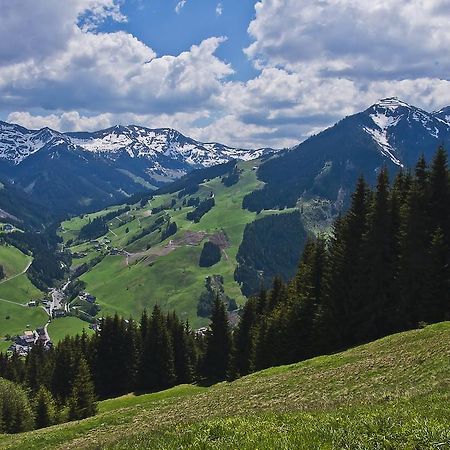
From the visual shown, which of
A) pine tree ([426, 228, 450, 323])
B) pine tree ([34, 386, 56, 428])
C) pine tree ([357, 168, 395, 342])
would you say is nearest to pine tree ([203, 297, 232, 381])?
pine tree ([34, 386, 56, 428])

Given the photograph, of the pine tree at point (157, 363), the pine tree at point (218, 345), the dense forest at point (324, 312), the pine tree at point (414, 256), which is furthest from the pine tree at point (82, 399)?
the pine tree at point (414, 256)

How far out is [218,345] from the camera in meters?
92.8

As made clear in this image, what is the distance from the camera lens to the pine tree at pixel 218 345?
91625 millimetres

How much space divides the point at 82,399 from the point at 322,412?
65.0 metres

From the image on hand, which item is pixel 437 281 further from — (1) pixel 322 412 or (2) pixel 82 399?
(2) pixel 82 399

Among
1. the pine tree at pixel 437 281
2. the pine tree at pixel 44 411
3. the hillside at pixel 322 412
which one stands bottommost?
the pine tree at pixel 44 411

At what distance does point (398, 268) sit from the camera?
57812 mm

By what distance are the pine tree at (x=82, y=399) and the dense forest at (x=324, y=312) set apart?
15 cm

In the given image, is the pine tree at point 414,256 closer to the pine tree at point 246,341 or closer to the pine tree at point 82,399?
the pine tree at point 246,341

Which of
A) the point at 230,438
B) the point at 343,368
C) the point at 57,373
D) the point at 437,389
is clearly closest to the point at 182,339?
the point at 57,373

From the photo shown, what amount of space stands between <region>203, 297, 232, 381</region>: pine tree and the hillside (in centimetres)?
3767

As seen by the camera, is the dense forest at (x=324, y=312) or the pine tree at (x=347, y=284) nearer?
the dense forest at (x=324, y=312)

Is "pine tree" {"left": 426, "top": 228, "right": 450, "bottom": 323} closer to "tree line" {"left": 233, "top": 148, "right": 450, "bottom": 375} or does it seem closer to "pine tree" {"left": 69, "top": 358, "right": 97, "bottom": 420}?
"tree line" {"left": 233, "top": 148, "right": 450, "bottom": 375}

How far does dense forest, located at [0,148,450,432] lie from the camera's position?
185 feet
